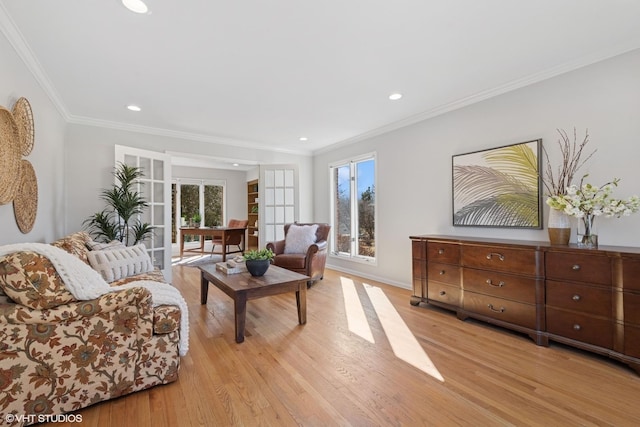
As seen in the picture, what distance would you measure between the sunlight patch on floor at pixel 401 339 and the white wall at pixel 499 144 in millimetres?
938

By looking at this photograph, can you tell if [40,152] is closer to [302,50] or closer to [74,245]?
[74,245]

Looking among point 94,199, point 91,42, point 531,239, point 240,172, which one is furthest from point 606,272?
point 240,172

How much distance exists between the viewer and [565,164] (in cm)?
257

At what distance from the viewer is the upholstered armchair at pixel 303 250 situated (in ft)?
12.9

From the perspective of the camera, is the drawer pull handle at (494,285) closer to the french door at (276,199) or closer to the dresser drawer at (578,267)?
the dresser drawer at (578,267)

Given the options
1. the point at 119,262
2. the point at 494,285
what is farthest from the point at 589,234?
the point at 119,262

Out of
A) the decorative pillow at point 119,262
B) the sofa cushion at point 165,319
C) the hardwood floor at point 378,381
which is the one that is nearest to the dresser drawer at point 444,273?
the hardwood floor at point 378,381

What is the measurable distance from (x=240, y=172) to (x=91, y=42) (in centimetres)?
651

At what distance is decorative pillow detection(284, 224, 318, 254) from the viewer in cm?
431

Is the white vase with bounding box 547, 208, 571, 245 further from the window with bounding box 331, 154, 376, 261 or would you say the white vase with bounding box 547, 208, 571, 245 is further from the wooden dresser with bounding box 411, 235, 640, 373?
the window with bounding box 331, 154, 376, 261

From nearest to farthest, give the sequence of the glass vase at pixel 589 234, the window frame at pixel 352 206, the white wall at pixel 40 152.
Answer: the white wall at pixel 40 152, the glass vase at pixel 589 234, the window frame at pixel 352 206

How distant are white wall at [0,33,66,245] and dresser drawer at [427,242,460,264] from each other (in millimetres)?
3687

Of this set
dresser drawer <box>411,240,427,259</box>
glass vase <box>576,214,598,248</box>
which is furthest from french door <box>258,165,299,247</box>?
glass vase <box>576,214,598,248</box>

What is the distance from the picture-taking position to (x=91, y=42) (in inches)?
85.0
